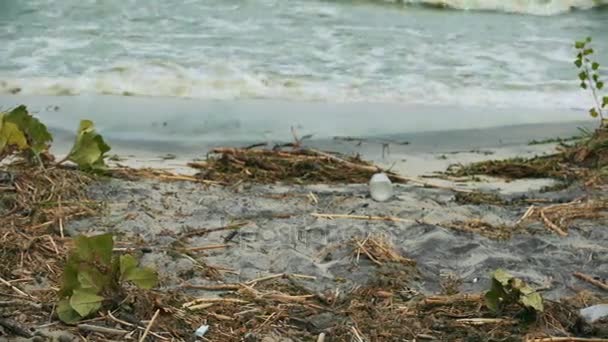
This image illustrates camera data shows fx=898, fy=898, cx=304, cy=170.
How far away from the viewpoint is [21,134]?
10.5ft

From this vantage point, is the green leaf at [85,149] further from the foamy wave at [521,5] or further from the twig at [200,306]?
the foamy wave at [521,5]

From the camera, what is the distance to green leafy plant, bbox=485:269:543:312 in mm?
2328

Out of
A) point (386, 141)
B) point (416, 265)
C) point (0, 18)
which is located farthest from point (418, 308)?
point (0, 18)

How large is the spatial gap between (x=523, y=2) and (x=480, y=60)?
3.25 m

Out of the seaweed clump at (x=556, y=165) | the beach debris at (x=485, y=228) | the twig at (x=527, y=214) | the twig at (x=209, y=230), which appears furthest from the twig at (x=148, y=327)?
the seaweed clump at (x=556, y=165)

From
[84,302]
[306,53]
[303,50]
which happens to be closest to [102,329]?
[84,302]

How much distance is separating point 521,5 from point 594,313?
25.7 feet

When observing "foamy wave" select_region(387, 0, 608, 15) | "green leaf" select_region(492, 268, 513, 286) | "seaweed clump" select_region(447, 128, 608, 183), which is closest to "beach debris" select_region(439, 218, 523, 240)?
"green leaf" select_region(492, 268, 513, 286)

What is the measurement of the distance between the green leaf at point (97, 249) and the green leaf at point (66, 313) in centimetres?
13

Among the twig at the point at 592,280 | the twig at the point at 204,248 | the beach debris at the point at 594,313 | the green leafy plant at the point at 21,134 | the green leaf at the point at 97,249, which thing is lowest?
the twig at the point at 592,280

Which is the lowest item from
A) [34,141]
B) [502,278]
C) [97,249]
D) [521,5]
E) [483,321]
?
[483,321]

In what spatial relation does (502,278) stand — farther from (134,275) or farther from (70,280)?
(70,280)

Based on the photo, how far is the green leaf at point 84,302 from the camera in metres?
2.21

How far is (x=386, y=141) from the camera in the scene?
181 inches
